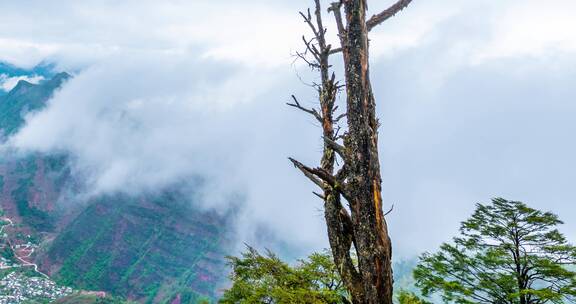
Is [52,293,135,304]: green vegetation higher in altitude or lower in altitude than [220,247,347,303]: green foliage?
lower

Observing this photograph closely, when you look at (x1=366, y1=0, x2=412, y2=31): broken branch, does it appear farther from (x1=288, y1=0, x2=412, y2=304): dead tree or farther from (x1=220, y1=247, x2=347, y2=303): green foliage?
(x1=220, y1=247, x2=347, y2=303): green foliage

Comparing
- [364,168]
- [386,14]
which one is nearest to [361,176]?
[364,168]

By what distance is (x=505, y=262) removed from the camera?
53.2 feet

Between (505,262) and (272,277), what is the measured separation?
9.30 metres

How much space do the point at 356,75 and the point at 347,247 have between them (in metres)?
2.50

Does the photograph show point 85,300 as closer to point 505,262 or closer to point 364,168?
point 505,262

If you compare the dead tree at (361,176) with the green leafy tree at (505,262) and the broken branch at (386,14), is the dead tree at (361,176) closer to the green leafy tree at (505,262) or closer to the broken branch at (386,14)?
the broken branch at (386,14)

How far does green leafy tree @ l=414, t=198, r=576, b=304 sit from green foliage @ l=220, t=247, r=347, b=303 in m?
4.87

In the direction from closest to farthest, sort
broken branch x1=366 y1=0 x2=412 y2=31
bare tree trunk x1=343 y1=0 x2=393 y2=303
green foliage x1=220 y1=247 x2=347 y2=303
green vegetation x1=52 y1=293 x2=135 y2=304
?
1. bare tree trunk x1=343 y1=0 x2=393 y2=303
2. broken branch x1=366 y1=0 x2=412 y2=31
3. green foliage x1=220 y1=247 x2=347 y2=303
4. green vegetation x1=52 y1=293 x2=135 y2=304

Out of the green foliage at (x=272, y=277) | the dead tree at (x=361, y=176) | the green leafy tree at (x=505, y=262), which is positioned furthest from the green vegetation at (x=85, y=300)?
the dead tree at (x=361, y=176)

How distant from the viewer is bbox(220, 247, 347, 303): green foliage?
13117 mm

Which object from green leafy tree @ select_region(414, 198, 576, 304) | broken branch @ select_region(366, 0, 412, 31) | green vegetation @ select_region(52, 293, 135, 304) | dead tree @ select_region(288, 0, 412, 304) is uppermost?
green leafy tree @ select_region(414, 198, 576, 304)

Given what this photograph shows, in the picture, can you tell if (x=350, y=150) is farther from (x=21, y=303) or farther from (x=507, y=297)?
(x=21, y=303)

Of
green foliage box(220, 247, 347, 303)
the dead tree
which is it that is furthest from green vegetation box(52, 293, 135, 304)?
the dead tree
